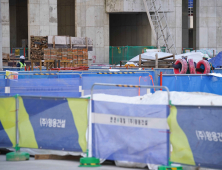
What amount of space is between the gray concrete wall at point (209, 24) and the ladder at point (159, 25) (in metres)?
4.33

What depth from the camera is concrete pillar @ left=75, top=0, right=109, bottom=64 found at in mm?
39125

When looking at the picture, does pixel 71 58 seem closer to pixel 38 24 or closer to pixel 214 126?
pixel 38 24

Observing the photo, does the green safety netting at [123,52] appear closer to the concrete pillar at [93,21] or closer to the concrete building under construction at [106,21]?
the concrete building under construction at [106,21]

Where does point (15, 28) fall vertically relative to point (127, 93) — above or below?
above

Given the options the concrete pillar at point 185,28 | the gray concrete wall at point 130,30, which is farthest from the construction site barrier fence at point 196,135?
the concrete pillar at point 185,28

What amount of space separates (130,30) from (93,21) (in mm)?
9187

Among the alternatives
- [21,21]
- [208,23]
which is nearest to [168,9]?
[208,23]

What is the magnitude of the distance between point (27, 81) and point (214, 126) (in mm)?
8440

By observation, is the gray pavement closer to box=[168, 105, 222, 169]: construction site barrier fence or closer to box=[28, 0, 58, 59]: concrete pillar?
box=[168, 105, 222, 169]: construction site barrier fence

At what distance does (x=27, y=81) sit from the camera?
13.5 m

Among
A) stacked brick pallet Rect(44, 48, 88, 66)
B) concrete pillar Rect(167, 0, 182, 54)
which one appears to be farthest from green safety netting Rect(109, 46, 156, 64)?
stacked brick pallet Rect(44, 48, 88, 66)

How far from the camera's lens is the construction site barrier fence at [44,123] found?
7820 millimetres

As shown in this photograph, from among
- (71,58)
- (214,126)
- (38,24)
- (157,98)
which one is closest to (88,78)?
(157,98)

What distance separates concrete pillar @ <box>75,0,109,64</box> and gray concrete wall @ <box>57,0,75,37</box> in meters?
9.30
